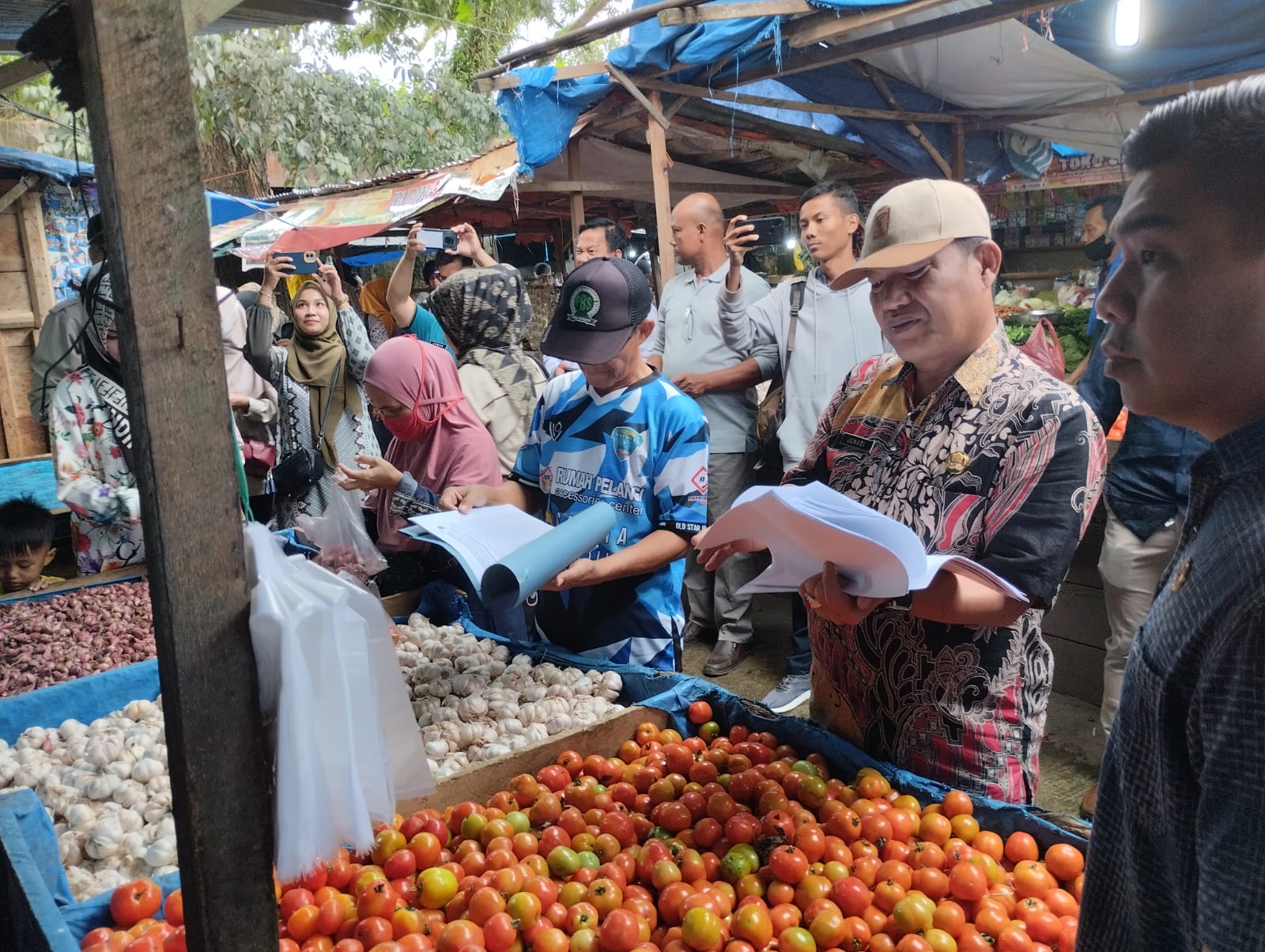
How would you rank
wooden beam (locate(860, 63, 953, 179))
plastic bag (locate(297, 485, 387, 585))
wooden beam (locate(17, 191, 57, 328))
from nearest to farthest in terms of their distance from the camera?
plastic bag (locate(297, 485, 387, 585)) < wooden beam (locate(860, 63, 953, 179)) < wooden beam (locate(17, 191, 57, 328))

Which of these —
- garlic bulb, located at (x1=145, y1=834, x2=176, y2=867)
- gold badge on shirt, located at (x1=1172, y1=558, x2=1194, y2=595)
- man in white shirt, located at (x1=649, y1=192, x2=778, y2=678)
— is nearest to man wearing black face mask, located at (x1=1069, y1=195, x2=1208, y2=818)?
man in white shirt, located at (x1=649, y1=192, x2=778, y2=678)

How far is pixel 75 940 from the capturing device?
159 cm

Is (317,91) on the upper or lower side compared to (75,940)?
upper

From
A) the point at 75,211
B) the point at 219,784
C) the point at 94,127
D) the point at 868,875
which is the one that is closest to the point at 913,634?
the point at 868,875

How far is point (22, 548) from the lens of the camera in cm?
401

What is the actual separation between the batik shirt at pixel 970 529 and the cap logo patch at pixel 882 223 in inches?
11.6

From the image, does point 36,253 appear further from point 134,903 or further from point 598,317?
point 134,903

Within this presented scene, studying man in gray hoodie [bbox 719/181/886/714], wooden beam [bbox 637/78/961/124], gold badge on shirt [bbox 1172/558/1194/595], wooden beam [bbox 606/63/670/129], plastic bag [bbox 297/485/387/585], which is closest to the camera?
gold badge on shirt [bbox 1172/558/1194/595]

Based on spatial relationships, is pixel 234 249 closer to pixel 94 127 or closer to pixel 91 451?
pixel 91 451

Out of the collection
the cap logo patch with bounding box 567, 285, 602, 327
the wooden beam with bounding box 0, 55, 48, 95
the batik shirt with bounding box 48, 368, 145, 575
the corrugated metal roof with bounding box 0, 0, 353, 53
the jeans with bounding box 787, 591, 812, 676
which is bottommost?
the jeans with bounding box 787, 591, 812, 676

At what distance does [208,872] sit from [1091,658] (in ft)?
14.4

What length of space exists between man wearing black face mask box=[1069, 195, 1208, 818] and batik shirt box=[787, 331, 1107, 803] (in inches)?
68.9

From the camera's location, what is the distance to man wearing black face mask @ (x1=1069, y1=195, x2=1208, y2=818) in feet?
10.8

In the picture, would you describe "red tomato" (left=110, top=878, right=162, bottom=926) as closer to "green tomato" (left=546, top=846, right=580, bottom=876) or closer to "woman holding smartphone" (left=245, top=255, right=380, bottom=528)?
"green tomato" (left=546, top=846, right=580, bottom=876)
